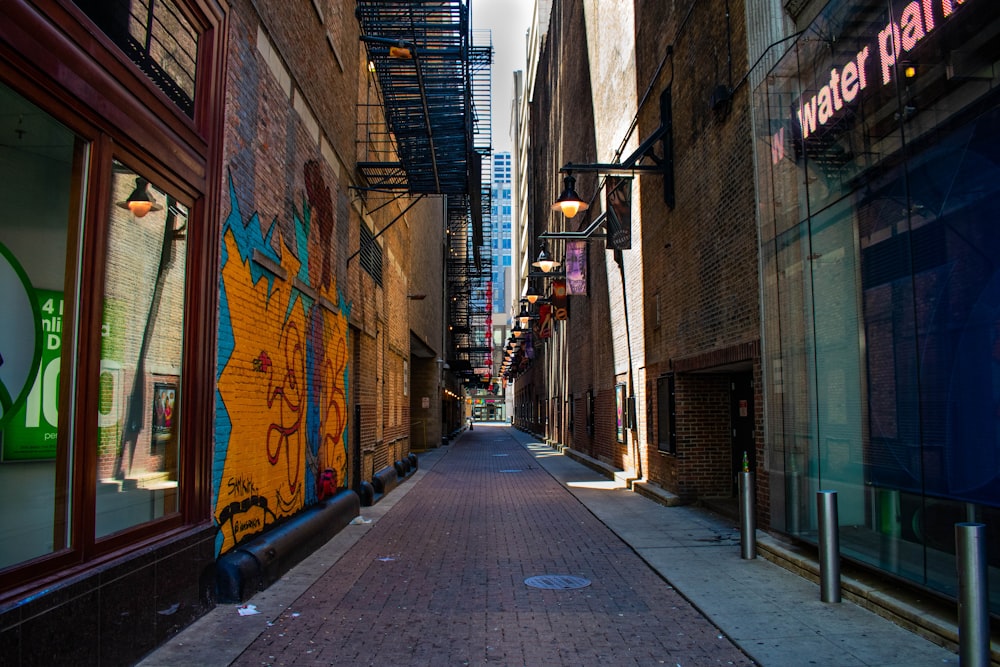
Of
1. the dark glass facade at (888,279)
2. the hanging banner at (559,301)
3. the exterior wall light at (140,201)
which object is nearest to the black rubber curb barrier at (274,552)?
the exterior wall light at (140,201)

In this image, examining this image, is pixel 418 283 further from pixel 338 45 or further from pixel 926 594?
pixel 926 594

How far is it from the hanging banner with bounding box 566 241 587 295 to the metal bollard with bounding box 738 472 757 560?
1362 cm

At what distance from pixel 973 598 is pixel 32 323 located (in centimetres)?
569

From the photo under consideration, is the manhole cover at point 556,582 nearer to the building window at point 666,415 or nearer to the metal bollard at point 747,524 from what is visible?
the metal bollard at point 747,524

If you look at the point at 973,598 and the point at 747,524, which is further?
the point at 747,524

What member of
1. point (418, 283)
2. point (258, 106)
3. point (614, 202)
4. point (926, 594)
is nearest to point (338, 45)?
point (258, 106)

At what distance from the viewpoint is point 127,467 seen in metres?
5.09

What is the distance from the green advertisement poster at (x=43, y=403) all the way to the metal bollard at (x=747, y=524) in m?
6.46

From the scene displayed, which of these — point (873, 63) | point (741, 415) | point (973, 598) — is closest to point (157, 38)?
point (873, 63)

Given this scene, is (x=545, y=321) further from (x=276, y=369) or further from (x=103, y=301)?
(x=103, y=301)

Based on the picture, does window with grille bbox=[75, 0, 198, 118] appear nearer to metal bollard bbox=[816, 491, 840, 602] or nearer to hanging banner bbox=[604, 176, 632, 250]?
metal bollard bbox=[816, 491, 840, 602]

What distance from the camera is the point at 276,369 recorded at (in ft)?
26.4

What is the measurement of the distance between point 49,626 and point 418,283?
20818 millimetres

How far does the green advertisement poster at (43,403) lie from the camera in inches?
157
